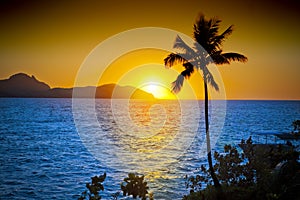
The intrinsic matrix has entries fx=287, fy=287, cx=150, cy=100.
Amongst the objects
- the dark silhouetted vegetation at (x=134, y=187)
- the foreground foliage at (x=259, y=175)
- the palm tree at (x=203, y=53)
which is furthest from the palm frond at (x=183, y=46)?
the dark silhouetted vegetation at (x=134, y=187)

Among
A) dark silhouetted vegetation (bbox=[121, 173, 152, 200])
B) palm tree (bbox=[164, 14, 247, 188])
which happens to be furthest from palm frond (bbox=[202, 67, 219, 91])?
dark silhouetted vegetation (bbox=[121, 173, 152, 200])

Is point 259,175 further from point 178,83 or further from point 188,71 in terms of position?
point 188,71

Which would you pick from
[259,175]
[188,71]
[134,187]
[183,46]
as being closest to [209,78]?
[188,71]

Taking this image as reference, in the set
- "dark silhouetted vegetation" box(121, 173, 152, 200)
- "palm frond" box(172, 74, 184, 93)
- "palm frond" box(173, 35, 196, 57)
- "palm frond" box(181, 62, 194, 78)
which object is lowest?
"dark silhouetted vegetation" box(121, 173, 152, 200)

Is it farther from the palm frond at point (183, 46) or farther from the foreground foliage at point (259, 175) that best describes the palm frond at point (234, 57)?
the foreground foliage at point (259, 175)

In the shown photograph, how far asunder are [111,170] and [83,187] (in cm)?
883

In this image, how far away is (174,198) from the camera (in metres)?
28.5

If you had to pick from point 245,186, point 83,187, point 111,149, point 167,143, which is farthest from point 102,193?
A: point 167,143

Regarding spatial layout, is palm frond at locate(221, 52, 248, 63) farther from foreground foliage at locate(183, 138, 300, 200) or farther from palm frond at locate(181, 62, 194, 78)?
foreground foliage at locate(183, 138, 300, 200)

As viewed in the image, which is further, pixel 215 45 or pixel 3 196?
pixel 3 196

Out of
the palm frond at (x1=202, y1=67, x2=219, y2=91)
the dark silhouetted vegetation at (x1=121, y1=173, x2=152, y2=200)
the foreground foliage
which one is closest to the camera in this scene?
the dark silhouetted vegetation at (x1=121, y1=173, x2=152, y2=200)

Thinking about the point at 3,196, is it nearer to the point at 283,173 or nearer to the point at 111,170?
the point at 111,170

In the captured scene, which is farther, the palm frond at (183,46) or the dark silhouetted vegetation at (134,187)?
the palm frond at (183,46)

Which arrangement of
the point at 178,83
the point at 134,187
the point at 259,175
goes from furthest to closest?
the point at 178,83 → the point at 259,175 → the point at 134,187
